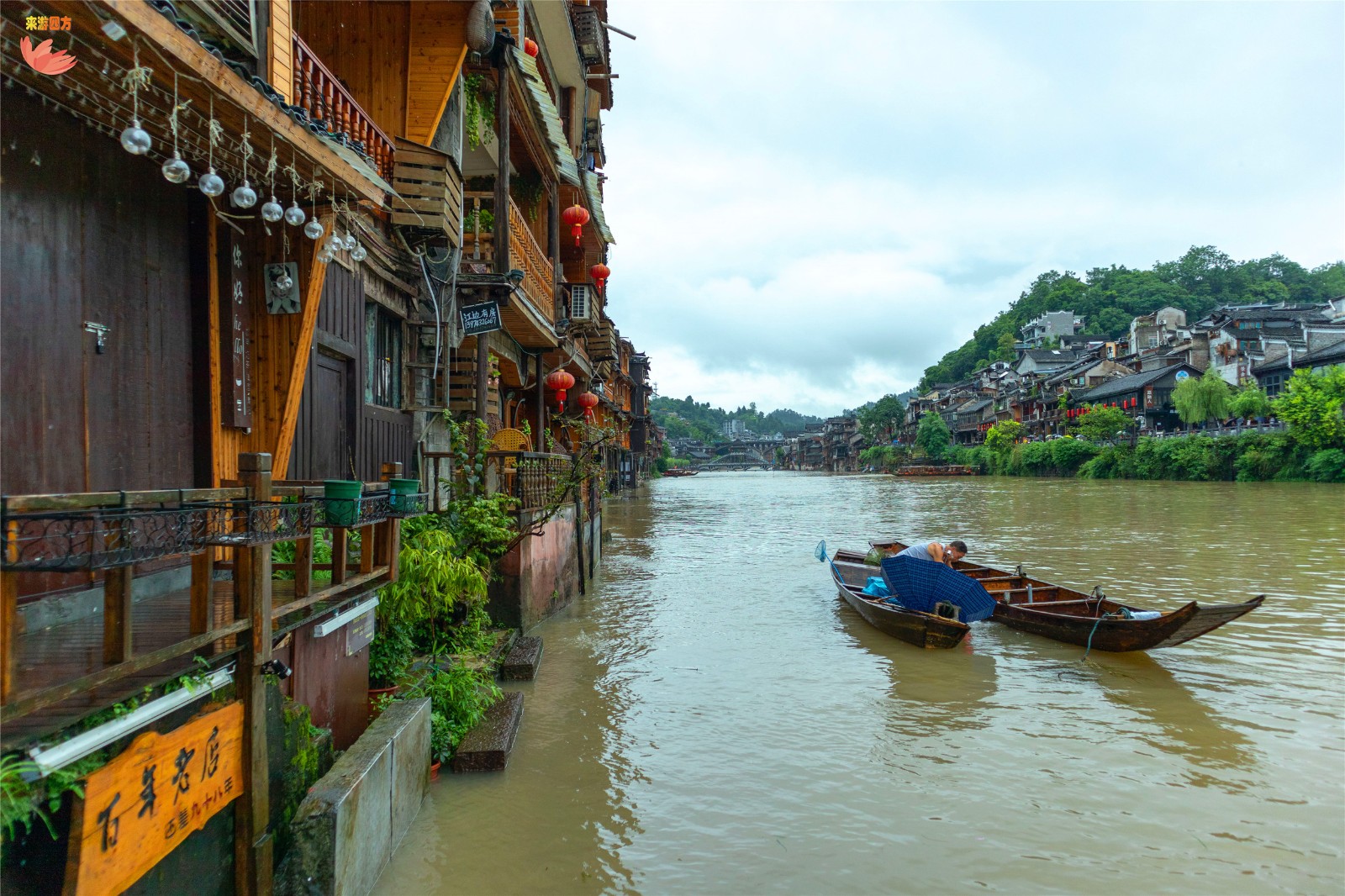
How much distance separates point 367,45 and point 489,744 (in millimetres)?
8466

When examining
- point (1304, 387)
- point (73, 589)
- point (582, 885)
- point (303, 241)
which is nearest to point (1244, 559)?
point (582, 885)

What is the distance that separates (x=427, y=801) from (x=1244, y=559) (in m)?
Result: 19.3

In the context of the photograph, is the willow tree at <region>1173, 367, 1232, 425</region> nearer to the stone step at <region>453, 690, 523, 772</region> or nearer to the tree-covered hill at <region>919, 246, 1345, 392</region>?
the tree-covered hill at <region>919, 246, 1345, 392</region>

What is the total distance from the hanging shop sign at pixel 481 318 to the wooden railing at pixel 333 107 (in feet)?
6.71

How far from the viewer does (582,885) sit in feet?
16.4

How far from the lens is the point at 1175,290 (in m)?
89.8

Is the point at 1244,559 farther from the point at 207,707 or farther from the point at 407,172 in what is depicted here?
the point at 207,707

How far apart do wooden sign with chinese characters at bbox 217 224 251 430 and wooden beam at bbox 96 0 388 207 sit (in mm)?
1234

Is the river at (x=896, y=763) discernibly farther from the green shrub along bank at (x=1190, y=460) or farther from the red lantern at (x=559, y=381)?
the green shrub along bank at (x=1190, y=460)

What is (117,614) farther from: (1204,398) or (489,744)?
(1204,398)

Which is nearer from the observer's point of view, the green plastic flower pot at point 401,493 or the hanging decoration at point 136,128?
the hanging decoration at point 136,128

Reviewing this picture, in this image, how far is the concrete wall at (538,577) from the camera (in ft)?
35.7

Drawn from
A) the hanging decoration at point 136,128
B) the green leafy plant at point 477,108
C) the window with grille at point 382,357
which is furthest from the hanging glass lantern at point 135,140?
the green leafy plant at point 477,108

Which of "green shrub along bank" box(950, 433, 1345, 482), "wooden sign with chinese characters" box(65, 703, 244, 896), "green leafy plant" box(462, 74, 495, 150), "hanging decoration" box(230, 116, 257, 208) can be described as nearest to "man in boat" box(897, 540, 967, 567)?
"green leafy plant" box(462, 74, 495, 150)
